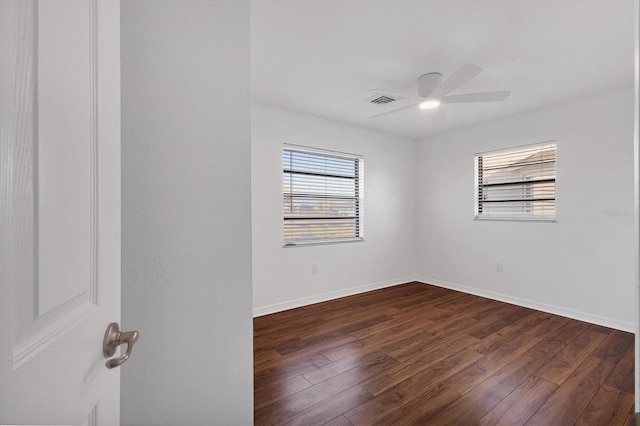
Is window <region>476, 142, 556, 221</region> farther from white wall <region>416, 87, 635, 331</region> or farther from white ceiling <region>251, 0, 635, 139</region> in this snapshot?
white ceiling <region>251, 0, 635, 139</region>

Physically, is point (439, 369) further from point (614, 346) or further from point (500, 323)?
point (614, 346)

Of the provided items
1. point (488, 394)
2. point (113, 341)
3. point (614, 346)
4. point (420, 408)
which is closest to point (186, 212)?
point (113, 341)

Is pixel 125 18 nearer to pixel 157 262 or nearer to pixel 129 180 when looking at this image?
pixel 129 180

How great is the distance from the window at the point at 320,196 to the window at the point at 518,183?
1.79m

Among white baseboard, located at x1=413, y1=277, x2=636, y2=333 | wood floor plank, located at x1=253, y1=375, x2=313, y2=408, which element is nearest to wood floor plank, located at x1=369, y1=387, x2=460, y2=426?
wood floor plank, located at x1=253, y1=375, x2=313, y2=408

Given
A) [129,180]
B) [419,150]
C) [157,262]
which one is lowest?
[157,262]

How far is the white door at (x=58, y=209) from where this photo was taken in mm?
351

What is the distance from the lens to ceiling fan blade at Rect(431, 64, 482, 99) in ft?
6.52

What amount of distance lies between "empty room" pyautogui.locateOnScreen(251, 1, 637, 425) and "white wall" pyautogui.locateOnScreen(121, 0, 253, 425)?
785mm

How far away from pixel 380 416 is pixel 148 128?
190 centimetres

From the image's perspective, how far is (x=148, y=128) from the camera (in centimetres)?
96

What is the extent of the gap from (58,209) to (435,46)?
2.47 m

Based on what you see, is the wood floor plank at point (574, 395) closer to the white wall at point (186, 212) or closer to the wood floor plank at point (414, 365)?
the wood floor plank at point (414, 365)

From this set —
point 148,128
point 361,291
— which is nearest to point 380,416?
point 148,128
